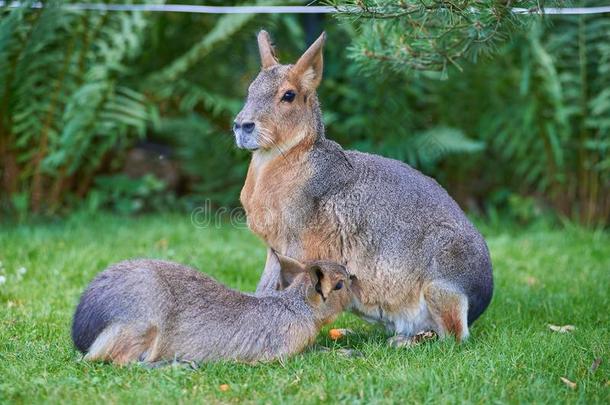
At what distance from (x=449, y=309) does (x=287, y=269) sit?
1150 mm

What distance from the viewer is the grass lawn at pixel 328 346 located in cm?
505

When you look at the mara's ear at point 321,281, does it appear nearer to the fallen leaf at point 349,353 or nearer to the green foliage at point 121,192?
the fallen leaf at point 349,353

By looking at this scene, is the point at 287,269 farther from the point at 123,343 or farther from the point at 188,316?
the point at 123,343

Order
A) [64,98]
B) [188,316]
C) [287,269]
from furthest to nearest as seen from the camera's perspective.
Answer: [64,98] < [287,269] < [188,316]

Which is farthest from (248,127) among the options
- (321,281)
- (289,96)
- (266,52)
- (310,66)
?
(321,281)

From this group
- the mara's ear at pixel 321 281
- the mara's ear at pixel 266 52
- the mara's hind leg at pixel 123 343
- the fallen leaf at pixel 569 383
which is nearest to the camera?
the fallen leaf at pixel 569 383

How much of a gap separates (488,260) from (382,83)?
186 inches

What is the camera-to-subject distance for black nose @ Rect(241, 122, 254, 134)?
Answer: 19.8ft

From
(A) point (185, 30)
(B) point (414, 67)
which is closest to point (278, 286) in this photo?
(B) point (414, 67)

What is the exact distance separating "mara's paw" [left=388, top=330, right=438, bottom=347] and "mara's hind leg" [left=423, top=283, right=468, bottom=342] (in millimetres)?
116

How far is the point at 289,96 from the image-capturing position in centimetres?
622

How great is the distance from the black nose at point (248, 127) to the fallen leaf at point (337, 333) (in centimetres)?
162

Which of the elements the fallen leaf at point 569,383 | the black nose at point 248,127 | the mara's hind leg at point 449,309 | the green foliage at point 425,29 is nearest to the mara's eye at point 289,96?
the black nose at point 248,127

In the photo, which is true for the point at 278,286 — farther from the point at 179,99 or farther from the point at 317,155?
the point at 179,99
